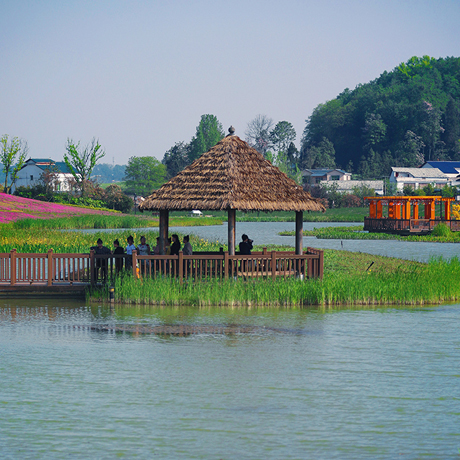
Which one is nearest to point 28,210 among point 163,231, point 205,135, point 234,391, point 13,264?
point 163,231

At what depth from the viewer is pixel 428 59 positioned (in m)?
194

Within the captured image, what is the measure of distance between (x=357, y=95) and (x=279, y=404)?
182399 mm

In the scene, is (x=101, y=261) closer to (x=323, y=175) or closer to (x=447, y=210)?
(x=447, y=210)

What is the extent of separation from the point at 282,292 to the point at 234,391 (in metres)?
8.73

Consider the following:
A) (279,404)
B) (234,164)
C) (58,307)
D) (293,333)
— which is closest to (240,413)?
(279,404)

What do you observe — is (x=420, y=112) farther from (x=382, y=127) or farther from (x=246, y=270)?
(x=246, y=270)

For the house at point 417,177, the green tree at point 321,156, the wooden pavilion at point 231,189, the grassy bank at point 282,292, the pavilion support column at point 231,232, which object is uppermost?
the green tree at point 321,156

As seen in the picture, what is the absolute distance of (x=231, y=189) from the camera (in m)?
20.9

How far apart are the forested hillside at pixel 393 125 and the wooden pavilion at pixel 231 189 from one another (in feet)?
441

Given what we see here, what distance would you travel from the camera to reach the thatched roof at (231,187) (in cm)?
2083

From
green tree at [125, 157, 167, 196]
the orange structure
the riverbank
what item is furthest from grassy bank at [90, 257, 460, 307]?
green tree at [125, 157, 167, 196]

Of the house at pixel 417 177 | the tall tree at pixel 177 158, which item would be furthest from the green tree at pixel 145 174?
the house at pixel 417 177

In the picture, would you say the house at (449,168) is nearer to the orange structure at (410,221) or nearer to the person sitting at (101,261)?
the orange structure at (410,221)

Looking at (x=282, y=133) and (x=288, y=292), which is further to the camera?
(x=282, y=133)
